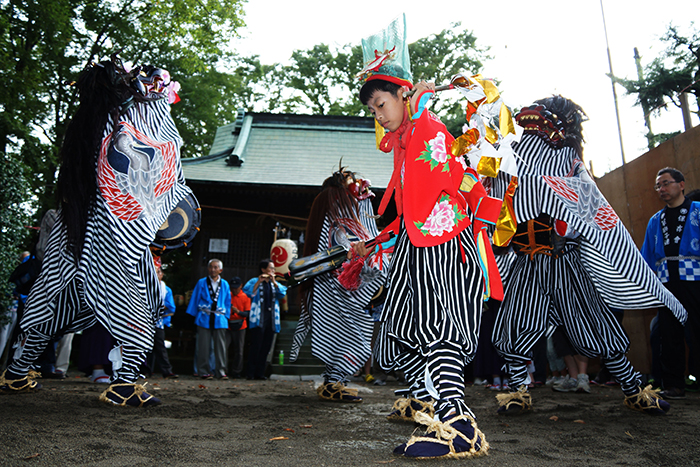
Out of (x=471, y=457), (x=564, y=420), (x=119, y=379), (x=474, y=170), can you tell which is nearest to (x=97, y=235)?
(x=119, y=379)

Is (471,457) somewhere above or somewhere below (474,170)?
below

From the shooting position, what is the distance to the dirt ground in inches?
80.9

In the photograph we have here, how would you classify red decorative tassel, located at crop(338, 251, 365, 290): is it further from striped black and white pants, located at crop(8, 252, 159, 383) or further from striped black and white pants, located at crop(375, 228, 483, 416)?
striped black and white pants, located at crop(8, 252, 159, 383)

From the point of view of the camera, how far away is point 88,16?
12773 millimetres

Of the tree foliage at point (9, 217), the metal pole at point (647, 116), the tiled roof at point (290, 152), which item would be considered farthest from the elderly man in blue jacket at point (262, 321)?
the metal pole at point (647, 116)

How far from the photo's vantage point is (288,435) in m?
2.60

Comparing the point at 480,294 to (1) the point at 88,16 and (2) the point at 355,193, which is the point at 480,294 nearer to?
(2) the point at 355,193

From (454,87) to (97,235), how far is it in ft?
8.67

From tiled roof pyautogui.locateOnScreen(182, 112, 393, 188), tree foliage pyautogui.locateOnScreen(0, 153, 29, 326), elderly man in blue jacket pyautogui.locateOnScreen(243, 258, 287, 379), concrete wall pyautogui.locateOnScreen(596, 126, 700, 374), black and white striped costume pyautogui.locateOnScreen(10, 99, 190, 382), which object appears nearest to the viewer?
black and white striped costume pyautogui.locateOnScreen(10, 99, 190, 382)

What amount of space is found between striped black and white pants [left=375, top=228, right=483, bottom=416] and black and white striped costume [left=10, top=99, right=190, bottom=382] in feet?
6.26

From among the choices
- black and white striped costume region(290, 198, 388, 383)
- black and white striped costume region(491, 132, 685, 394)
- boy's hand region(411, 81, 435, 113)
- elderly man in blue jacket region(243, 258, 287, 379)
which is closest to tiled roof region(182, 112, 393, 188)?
elderly man in blue jacket region(243, 258, 287, 379)

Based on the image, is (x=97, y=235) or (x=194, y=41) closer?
(x=97, y=235)

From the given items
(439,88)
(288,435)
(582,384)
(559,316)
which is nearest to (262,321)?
(582,384)

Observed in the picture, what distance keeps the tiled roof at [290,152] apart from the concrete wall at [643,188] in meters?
5.73
